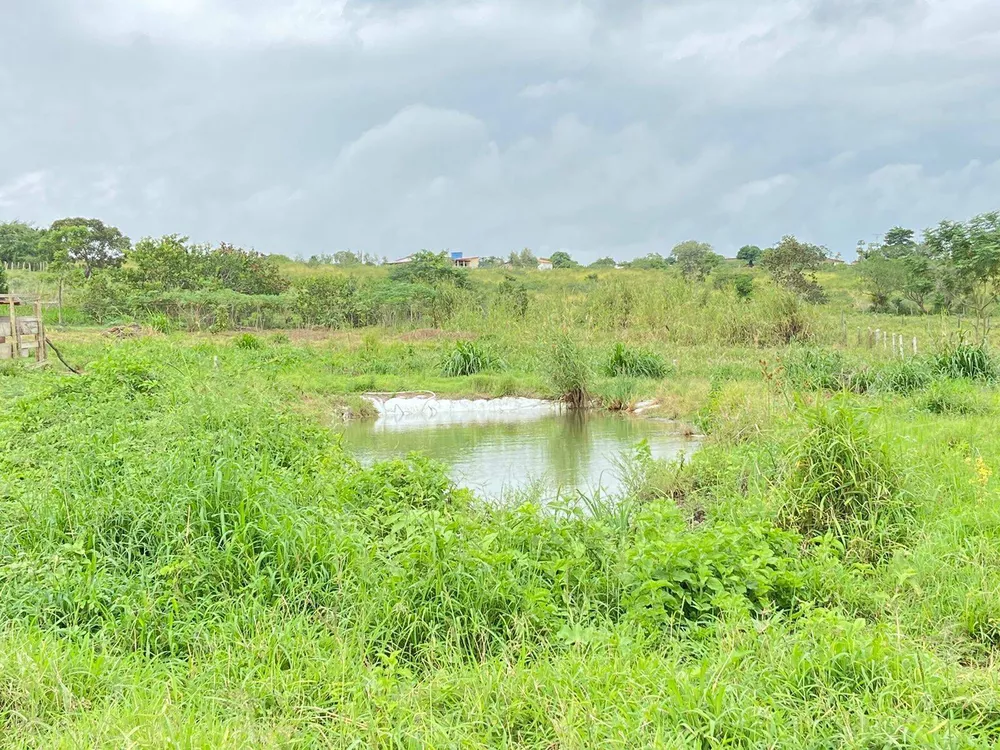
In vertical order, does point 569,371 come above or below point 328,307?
below

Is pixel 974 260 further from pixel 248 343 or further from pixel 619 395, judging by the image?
pixel 248 343

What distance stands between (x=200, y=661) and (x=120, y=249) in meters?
46.4

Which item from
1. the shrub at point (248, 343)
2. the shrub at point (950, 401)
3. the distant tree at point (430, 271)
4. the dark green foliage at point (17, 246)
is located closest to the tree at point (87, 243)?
the dark green foliage at point (17, 246)

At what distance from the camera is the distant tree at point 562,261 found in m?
57.4

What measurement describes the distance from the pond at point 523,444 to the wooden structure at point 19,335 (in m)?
5.67

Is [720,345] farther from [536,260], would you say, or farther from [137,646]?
[536,260]

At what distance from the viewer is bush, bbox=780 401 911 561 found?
14.2 feet

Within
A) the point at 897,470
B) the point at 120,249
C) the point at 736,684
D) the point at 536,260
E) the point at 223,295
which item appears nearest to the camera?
the point at 736,684

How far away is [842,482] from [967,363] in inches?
295

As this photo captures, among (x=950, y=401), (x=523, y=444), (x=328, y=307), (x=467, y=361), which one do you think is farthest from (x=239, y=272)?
(x=950, y=401)

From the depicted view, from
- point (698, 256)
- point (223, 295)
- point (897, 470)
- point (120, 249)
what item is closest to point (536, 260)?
point (698, 256)

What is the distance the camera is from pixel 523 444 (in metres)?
9.96

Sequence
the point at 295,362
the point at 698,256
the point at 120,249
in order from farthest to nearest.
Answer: the point at 698,256 < the point at 120,249 < the point at 295,362

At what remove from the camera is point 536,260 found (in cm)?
6350
